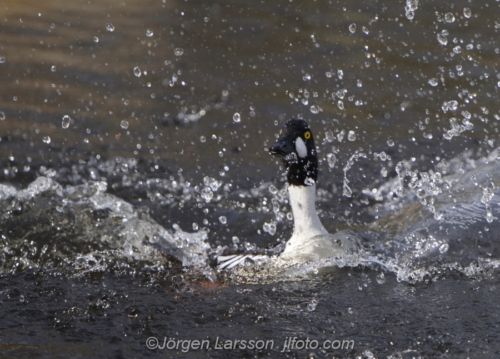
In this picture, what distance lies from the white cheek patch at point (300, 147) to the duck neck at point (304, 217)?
0.96ft

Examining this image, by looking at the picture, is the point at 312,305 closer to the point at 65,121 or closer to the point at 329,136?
the point at 329,136

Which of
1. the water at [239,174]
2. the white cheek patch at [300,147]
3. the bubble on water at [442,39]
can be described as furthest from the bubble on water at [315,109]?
the white cheek patch at [300,147]

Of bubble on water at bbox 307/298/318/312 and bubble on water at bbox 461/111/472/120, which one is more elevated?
bubble on water at bbox 461/111/472/120

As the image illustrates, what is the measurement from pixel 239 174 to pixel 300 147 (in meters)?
2.22

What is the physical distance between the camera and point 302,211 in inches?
223

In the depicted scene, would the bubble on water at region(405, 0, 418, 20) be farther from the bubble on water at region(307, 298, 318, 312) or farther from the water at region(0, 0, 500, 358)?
the bubble on water at region(307, 298, 318, 312)

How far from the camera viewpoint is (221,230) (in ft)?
21.3

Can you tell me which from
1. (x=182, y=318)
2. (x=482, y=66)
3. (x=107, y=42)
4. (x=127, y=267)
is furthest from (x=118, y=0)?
(x=182, y=318)

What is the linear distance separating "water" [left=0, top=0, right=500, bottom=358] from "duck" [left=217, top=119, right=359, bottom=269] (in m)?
0.15

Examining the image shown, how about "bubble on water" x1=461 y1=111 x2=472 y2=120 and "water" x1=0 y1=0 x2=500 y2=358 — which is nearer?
"water" x1=0 y1=0 x2=500 y2=358

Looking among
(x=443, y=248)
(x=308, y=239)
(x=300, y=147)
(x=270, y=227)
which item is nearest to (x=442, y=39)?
(x=270, y=227)

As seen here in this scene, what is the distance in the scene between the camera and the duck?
17.9 ft

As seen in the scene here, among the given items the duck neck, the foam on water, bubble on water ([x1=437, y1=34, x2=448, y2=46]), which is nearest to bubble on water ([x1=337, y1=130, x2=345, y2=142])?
the foam on water

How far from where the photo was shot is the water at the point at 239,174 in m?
4.38
